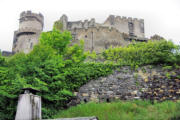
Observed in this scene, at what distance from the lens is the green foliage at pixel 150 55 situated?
14.1 m

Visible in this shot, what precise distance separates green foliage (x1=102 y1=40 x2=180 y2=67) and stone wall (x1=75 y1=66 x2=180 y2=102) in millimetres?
510

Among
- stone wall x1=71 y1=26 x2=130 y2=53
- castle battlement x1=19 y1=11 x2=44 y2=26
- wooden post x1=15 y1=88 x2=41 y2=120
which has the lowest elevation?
wooden post x1=15 y1=88 x2=41 y2=120

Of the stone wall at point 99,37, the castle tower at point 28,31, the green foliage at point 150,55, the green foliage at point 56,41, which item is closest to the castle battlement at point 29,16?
the castle tower at point 28,31

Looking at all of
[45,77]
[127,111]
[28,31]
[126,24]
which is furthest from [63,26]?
[127,111]

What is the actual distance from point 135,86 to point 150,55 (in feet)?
7.64

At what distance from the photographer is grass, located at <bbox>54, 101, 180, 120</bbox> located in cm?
1007

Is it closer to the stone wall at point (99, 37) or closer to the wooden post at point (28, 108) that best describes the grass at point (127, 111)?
the wooden post at point (28, 108)

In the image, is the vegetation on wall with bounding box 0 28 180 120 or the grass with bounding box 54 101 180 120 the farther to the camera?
the vegetation on wall with bounding box 0 28 180 120

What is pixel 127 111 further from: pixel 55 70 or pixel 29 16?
pixel 29 16

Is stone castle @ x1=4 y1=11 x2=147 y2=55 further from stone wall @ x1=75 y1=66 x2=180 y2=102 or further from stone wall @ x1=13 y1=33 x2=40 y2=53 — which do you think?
stone wall @ x1=75 y1=66 x2=180 y2=102

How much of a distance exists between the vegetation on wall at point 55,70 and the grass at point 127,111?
1.06m

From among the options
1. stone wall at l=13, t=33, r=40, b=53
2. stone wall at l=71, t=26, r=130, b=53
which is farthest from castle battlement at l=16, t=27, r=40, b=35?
stone wall at l=71, t=26, r=130, b=53

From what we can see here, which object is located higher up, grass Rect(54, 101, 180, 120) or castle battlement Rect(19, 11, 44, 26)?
castle battlement Rect(19, 11, 44, 26)

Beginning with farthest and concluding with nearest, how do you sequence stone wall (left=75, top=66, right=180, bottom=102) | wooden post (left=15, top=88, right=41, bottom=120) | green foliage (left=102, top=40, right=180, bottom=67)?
1. green foliage (left=102, top=40, right=180, bottom=67)
2. stone wall (left=75, top=66, right=180, bottom=102)
3. wooden post (left=15, top=88, right=41, bottom=120)
